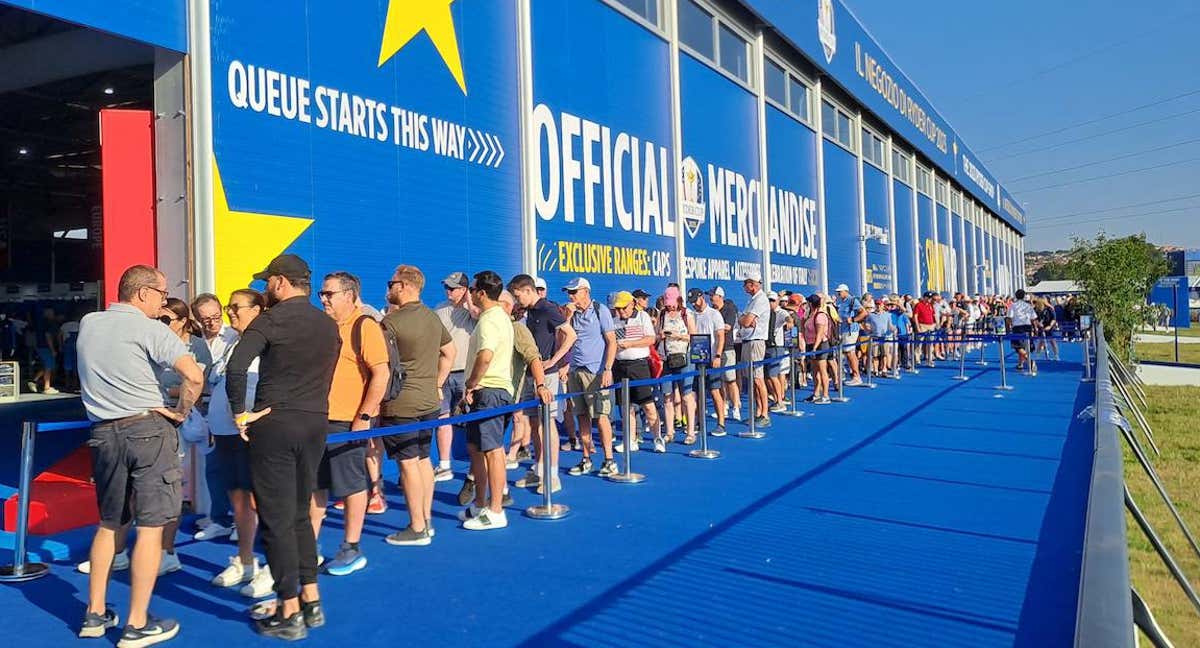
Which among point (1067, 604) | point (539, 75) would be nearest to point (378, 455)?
point (1067, 604)

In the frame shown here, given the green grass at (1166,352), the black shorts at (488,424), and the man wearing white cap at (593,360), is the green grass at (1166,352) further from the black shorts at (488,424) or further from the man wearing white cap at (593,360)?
the black shorts at (488,424)

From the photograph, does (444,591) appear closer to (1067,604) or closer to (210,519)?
(210,519)

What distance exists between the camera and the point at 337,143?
779 cm

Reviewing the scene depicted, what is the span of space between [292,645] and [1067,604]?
3.88 m

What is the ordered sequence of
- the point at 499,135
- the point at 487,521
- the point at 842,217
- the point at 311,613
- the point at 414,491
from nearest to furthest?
the point at 311,613, the point at 414,491, the point at 487,521, the point at 499,135, the point at 842,217

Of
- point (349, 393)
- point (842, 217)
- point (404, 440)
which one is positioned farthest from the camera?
point (842, 217)

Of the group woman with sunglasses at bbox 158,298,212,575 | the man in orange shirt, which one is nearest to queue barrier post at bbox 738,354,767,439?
the man in orange shirt

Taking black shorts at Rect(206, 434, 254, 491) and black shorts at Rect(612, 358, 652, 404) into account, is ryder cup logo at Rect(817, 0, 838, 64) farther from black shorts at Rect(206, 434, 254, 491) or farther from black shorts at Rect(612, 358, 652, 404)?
black shorts at Rect(206, 434, 254, 491)

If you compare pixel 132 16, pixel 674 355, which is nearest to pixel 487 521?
pixel 674 355

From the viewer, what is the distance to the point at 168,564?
513cm

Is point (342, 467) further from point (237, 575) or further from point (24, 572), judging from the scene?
point (24, 572)

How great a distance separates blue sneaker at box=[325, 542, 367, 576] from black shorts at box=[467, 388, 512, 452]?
4.02 feet

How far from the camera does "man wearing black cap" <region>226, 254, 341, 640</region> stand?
3.90 meters

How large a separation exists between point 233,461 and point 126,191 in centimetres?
309
